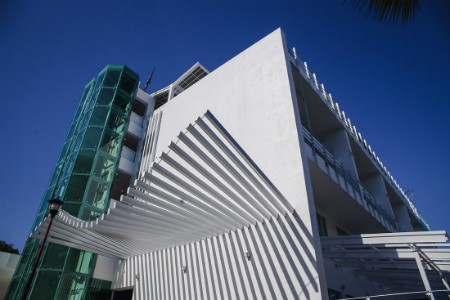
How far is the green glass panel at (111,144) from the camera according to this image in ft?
49.3

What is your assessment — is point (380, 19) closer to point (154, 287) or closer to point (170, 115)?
point (154, 287)

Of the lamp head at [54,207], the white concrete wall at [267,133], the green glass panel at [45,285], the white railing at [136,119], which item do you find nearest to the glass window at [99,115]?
the white railing at [136,119]

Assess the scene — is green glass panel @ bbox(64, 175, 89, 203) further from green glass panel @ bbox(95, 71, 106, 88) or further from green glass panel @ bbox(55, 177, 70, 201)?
green glass panel @ bbox(95, 71, 106, 88)

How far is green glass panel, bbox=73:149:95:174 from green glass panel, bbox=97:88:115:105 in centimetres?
357

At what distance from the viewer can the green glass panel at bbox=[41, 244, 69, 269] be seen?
10.7m

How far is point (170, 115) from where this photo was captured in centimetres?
1591

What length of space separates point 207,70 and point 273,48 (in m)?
11.5

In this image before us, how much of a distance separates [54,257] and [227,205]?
329 inches

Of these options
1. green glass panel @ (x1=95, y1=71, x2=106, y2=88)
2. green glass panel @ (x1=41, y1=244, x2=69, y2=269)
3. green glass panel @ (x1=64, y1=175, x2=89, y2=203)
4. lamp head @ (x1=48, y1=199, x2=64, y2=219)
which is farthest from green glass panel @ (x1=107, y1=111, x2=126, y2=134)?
lamp head @ (x1=48, y1=199, x2=64, y2=219)

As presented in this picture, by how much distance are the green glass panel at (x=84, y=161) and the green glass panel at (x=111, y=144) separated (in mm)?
748

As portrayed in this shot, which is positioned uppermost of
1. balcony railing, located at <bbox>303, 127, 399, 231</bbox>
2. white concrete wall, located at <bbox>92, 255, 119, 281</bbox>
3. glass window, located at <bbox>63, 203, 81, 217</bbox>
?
balcony railing, located at <bbox>303, 127, 399, 231</bbox>

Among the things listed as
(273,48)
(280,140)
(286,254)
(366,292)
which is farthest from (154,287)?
(273,48)

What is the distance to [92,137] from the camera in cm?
1497

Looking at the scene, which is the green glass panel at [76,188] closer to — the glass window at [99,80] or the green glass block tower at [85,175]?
the green glass block tower at [85,175]
